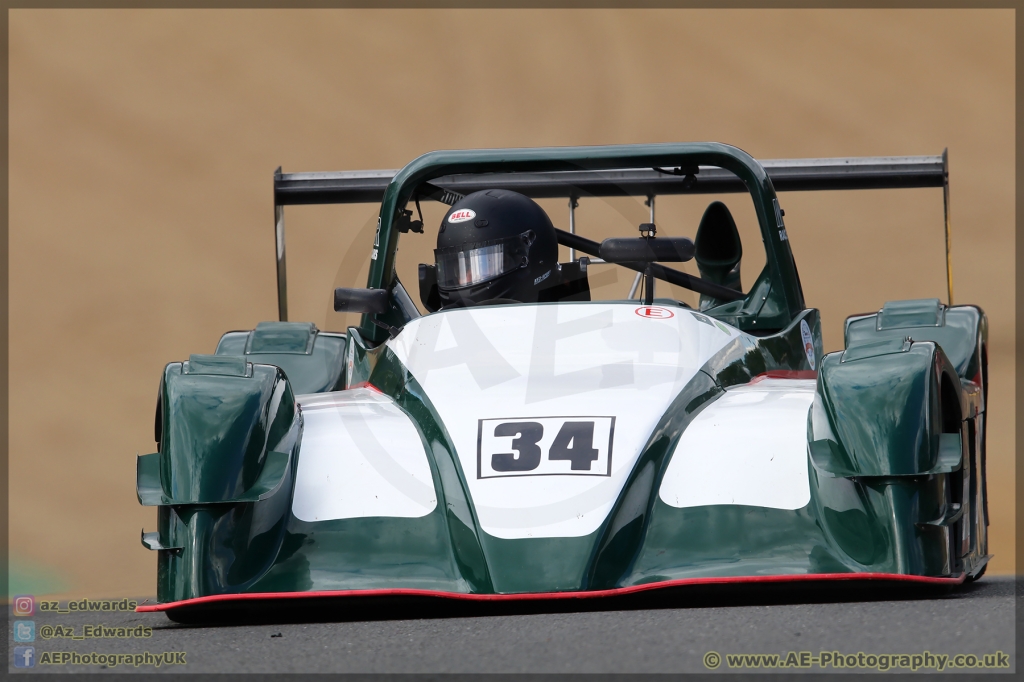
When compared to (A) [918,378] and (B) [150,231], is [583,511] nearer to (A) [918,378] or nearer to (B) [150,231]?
(A) [918,378]

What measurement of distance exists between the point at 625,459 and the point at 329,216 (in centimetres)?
1511

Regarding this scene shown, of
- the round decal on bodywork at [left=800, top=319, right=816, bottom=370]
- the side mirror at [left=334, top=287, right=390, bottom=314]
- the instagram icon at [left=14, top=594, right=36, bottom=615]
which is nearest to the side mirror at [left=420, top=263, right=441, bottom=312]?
the side mirror at [left=334, top=287, right=390, bottom=314]

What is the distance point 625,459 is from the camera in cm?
376

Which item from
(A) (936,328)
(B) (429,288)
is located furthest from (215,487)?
(A) (936,328)

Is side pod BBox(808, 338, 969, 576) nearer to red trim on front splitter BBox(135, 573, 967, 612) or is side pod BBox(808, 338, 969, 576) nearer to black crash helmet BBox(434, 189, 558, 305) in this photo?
red trim on front splitter BBox(135, 573, 967, 612)

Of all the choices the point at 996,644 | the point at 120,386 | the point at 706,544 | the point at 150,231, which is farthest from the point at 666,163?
the point at 150,231

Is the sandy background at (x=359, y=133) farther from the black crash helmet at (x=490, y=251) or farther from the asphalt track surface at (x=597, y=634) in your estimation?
the asphalt track surface at (x=597, y=634)

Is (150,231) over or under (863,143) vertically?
under

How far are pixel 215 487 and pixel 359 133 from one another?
1599 cm

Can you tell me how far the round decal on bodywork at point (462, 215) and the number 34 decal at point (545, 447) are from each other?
1.24 m

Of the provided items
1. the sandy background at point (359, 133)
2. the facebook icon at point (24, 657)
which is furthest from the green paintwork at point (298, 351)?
the sandy background at point (359, 133)

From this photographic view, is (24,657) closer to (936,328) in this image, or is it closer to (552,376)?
(552,376)

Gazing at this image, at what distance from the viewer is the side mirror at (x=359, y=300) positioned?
5.16 meters

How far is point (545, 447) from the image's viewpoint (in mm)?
3799
